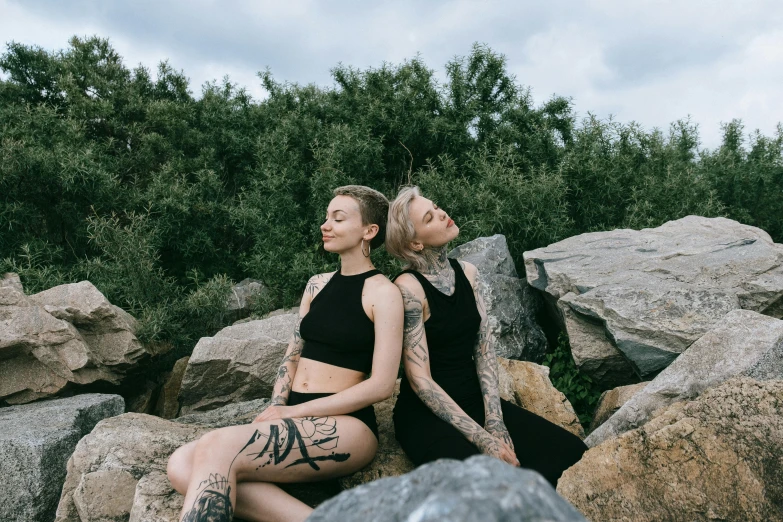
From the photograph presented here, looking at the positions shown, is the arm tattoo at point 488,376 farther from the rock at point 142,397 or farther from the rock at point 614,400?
the rock at point 142,397

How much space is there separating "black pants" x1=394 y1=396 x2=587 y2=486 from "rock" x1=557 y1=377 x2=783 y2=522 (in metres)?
0.48

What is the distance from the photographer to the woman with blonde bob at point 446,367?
3152 millimetres

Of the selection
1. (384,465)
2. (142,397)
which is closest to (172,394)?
(142,397)

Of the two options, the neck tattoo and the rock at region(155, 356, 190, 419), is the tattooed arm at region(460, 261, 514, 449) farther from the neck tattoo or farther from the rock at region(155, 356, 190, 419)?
the rock at region(155, 356, 190, 419)

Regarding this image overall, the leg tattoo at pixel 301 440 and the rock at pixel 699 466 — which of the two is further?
the leg tattoo at pixel 301 440

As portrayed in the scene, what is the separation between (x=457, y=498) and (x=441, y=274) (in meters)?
2.63

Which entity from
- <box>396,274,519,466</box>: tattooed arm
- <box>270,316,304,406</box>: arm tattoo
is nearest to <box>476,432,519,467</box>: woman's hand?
<box>396,274,519,466</box>: tattooed arm

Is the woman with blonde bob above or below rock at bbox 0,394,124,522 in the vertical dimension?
above

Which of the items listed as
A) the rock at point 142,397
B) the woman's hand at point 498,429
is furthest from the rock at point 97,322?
the woman's hand at point 498,429

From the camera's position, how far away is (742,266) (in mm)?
5066

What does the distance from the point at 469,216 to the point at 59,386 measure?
4667 millimetres

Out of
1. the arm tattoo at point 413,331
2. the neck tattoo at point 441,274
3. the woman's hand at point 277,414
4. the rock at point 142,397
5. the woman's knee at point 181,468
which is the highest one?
the neck tattoo at point 441,274

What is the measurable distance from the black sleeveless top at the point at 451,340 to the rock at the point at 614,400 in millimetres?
1279

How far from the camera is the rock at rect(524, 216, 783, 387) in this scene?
470cm
